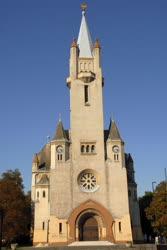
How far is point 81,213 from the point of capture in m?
55.2

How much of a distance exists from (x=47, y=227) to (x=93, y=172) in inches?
462

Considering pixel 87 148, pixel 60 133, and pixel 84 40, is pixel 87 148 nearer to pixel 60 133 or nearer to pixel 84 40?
pixel 60 133

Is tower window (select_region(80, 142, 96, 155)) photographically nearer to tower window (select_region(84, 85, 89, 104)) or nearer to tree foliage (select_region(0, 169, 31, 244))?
tower window (select_region(84, 85, 89, 104))

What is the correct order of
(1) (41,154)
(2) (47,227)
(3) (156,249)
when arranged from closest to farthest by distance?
(3) (156,249)
(2) (47,227)
(1) (41,154)

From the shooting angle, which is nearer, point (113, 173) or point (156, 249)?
point (156, 249)

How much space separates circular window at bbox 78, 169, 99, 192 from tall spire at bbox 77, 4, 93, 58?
21.5m

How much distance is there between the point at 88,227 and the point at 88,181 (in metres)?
7.02

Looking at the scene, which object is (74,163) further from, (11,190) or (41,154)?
(41,154)

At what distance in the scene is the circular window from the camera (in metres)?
56.9

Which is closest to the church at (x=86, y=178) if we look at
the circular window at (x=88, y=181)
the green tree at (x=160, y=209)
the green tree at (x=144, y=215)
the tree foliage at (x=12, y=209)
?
the circular window at (x=88, y=181)

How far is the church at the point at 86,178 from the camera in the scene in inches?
2158

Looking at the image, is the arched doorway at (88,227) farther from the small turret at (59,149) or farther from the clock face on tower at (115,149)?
the clock face on tower at (115,149)

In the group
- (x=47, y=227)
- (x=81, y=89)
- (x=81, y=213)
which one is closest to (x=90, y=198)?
(x=81, y=213)

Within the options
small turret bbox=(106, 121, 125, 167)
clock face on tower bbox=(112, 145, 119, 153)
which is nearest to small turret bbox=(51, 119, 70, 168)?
small turret bbox=(106, 121, 125, 167)
